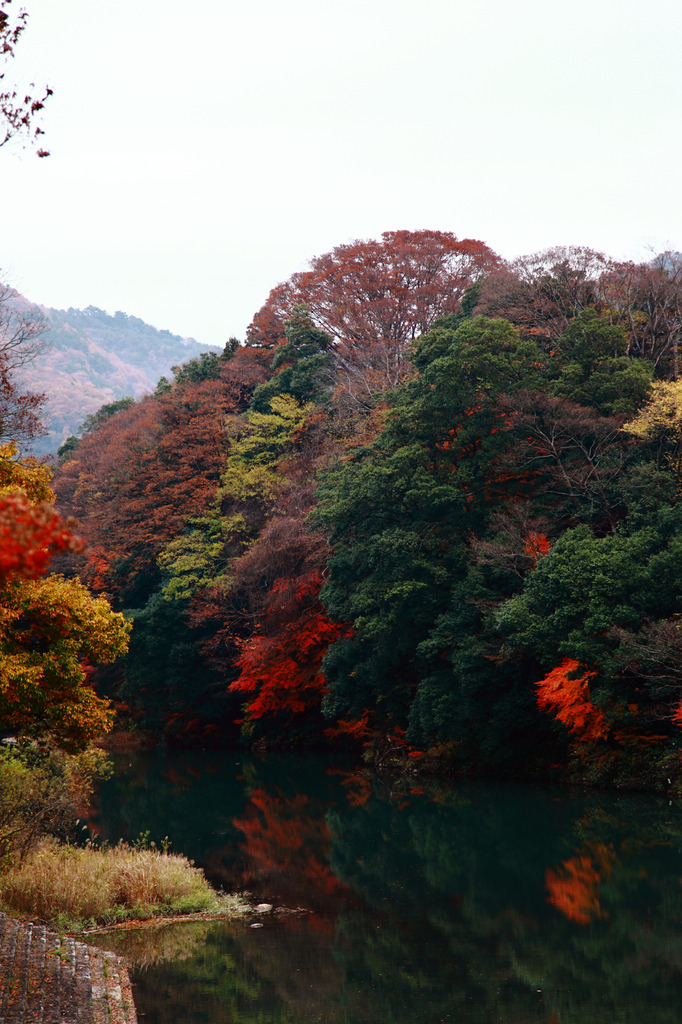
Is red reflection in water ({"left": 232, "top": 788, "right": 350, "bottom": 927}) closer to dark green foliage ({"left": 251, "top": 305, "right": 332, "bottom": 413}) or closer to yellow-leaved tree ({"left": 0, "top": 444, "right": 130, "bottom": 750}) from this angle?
yellow-leaved tree ({"left": 0, "top": 444, "right": 130, "bottom": 750})

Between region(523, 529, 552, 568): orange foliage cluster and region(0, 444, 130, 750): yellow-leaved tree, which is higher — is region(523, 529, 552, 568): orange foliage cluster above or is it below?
above

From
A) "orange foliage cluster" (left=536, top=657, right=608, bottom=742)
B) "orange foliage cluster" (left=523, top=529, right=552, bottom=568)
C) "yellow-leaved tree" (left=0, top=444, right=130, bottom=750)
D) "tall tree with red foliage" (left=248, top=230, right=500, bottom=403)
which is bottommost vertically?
"yellow-leaved tree" (left=0, top=444, right=130, bottom=750)

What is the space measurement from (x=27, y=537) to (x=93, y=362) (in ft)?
546

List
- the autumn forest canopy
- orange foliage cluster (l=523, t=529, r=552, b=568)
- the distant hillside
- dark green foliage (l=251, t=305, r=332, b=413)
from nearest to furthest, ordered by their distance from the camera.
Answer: the autumn forest canopy
orange foliage cluster (l=523, t=529, r=552, b=568)
dark green foliage (l=251, t=305, r=332, b=413)
the distant hillside

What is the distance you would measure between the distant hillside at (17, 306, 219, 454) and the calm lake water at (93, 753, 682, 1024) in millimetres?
85228

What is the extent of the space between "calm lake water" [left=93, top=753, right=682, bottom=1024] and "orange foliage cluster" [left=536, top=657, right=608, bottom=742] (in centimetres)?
160

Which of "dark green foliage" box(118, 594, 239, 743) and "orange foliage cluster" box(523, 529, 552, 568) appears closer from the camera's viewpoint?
"orange foliage cluster" box(523, 529, 552, 568)

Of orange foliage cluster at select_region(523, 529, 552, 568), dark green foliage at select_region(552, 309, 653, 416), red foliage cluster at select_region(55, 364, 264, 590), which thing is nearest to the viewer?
orange foliage cluster at select_region(523, 529, 552, 568)

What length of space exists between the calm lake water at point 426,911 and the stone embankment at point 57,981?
0.51 metres

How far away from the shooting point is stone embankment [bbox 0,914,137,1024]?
9.08 m

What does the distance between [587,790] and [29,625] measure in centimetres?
1387

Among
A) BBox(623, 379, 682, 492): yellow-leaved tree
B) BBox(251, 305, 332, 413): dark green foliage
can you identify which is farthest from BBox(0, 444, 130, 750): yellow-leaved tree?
BBox(251, 305, 332, 413): dark green foliage

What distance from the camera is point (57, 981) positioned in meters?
9.80

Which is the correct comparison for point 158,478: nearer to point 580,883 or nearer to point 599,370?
point 599,370
